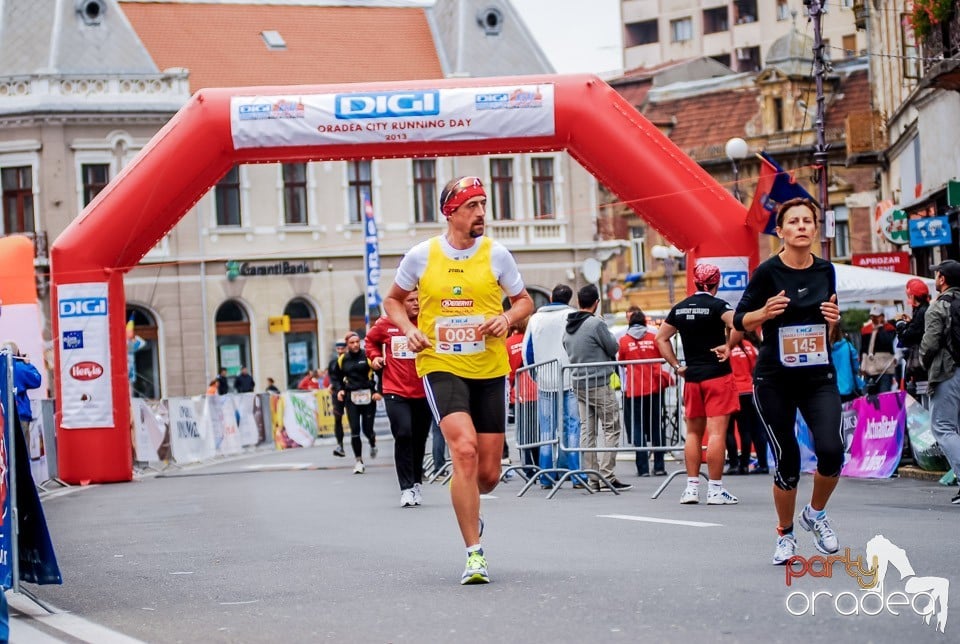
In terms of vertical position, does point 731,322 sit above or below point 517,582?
above

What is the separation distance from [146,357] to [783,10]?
151ft

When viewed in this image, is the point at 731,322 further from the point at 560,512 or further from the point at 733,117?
the point at 733,117

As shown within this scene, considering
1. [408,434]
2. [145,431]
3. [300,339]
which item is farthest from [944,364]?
[300,339]

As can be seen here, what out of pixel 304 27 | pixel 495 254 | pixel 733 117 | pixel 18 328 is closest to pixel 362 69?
pixel 304 27

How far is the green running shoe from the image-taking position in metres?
8.66

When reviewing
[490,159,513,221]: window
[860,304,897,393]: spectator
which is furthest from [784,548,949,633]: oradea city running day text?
[490,159,513,221]: window

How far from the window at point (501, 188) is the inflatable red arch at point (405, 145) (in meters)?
32.2

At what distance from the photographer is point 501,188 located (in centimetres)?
5438

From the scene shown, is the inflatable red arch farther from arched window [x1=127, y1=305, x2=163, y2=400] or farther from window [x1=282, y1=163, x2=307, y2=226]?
window [x1=282, y1=163, x2=307, y2=226]

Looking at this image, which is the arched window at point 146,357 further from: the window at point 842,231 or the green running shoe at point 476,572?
the green running shoe at point 476,572

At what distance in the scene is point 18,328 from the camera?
23.9 meters

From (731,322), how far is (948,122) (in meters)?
22.3

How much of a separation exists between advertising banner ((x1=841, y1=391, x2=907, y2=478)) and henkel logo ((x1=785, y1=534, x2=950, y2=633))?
338 inches

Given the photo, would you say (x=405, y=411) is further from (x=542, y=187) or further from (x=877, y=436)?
(x=542, y=187)
